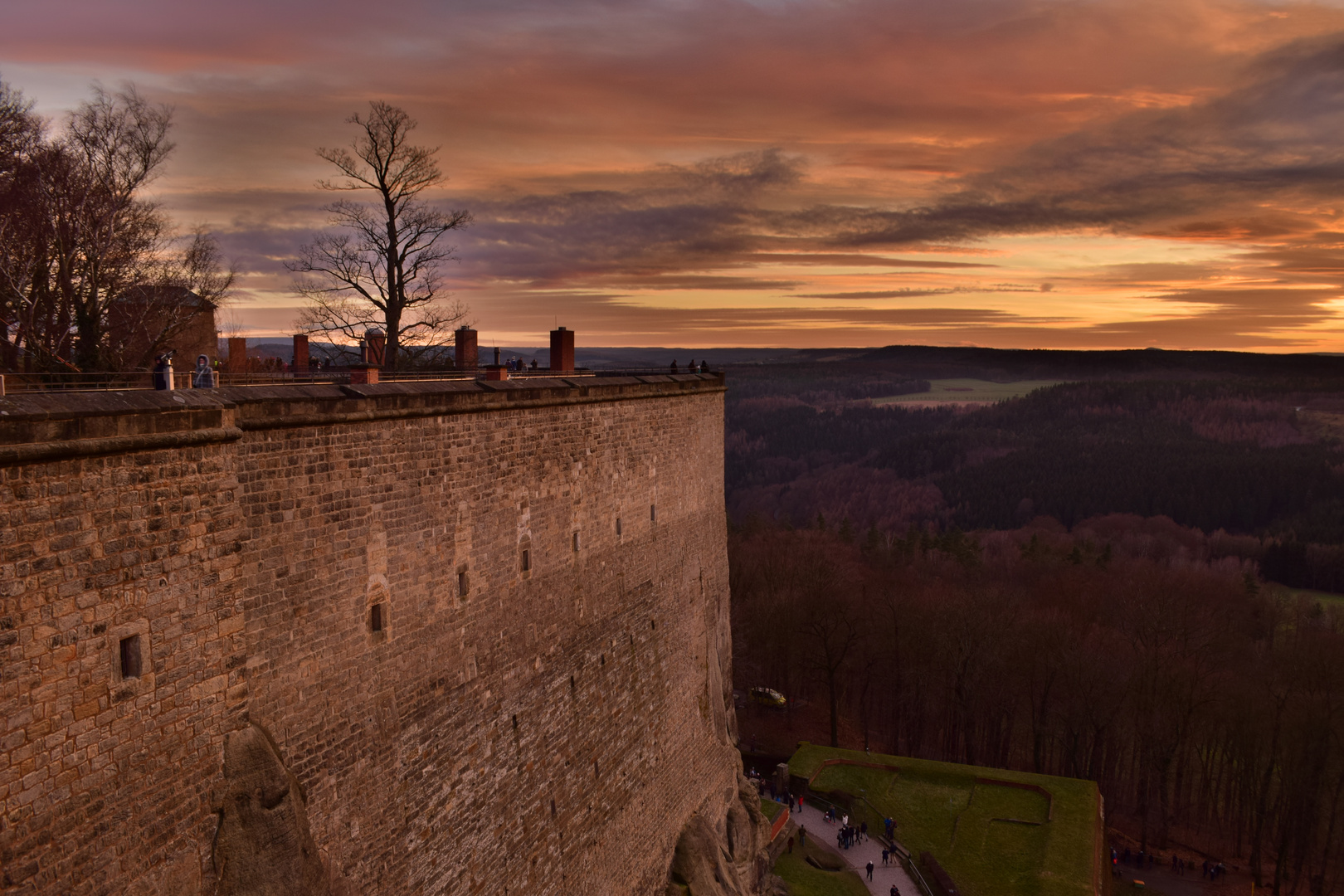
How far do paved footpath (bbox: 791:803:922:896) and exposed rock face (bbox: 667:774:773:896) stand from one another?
4749mm

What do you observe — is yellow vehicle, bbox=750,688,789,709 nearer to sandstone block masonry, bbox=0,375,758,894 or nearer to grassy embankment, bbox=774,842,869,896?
grassy embankment, bbox=774,842,869,896

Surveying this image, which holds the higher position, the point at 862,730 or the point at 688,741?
the point at 688,741

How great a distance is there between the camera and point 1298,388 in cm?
19938

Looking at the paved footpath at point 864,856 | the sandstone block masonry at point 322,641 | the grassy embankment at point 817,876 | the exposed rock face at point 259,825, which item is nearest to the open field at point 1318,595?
the paved footpath at point 864,856

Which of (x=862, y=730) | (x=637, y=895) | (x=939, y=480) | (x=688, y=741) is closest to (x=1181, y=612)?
(x=862, y=730)

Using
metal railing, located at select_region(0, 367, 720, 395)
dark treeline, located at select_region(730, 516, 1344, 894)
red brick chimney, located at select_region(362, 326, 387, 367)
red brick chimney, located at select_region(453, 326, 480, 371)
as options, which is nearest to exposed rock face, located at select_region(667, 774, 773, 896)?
metal railing, located at select_region(0, 367, 720, 395)

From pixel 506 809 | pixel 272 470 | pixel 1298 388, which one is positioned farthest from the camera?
pixel 1298 388

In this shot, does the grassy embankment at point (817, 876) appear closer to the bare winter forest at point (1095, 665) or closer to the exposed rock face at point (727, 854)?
the exposed rock face at point (727, 854)

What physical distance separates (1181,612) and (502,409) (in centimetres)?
5307

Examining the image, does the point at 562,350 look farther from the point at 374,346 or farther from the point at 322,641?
the point at 322,641

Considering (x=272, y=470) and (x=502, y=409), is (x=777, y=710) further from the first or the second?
(x=272, y=470)

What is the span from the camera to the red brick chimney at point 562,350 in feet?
78.8

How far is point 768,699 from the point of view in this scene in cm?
5584

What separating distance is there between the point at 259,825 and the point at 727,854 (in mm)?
19022
